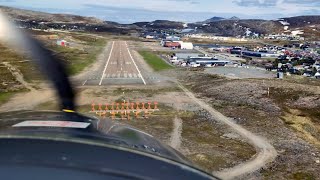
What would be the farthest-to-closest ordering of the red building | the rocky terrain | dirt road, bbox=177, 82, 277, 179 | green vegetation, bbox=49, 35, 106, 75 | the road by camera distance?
the red building
the road
the rocky terrain
dirt road, bbox=177, 82, 277, 179
green vegetation, bbox=49, 35, 106, 75

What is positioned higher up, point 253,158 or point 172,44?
point 253,158

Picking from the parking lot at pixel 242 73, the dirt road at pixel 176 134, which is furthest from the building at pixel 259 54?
the dirt road at pixel 176 134

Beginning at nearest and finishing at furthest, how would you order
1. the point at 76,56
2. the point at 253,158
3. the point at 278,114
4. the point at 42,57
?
the point at 42,57
the point at 253,158
the point at 278,114
the point at 76,56

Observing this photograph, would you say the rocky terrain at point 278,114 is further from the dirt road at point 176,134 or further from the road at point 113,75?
the road at point 113,75

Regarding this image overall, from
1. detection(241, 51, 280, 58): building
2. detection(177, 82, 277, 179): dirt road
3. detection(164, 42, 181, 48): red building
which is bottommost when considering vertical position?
detection(241, 51, 280, 58): building

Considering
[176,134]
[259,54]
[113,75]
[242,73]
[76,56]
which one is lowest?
[259,54]

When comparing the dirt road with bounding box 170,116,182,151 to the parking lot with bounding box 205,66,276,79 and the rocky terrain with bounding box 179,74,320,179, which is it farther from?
the parking lot with bounding box 205,66,276,79

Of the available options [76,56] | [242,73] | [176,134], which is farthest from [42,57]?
[76,56]

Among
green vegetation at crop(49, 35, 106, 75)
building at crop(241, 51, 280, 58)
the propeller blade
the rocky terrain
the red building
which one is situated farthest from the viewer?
the red building

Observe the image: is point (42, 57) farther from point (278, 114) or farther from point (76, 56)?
point (76, 56)

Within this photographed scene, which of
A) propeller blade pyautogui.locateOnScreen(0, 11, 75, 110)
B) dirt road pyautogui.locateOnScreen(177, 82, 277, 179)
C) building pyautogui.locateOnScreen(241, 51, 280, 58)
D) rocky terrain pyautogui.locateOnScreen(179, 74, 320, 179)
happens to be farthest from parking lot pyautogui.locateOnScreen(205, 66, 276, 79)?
propeller blade pyautogui.locateOnScreen(0, 11, 75, 110)

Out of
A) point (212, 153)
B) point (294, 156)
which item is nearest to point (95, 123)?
point (212, 153)
